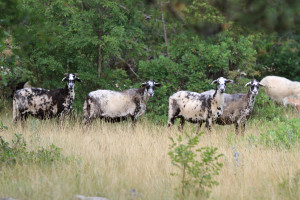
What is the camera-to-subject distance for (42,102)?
11609 mm

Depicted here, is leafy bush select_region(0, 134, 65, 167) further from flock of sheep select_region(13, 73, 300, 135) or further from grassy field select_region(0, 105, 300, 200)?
flock of sheep select_region(13, 73, 300, 135)

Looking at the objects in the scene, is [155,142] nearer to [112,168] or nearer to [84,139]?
[84,139]

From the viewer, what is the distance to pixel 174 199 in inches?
232

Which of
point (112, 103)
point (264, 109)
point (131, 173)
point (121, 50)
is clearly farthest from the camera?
point (264, 109)

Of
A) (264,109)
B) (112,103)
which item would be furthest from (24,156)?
(264,109)

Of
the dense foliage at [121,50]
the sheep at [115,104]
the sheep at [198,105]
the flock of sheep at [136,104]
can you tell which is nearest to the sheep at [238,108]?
the flock of sheep at [136,104]

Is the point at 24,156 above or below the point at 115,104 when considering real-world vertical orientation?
below

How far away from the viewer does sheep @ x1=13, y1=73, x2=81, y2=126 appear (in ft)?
37.8

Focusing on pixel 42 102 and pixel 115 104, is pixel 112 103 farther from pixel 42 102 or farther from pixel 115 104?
pixel 42 102

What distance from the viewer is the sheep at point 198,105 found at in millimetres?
Answer: 11125

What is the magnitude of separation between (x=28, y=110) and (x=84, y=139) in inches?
118

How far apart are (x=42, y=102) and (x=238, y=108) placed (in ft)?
17.7

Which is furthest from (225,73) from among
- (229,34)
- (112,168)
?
(112,168)

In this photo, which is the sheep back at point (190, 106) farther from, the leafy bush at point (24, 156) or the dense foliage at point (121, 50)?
the leafy bush at point (24, 156)
